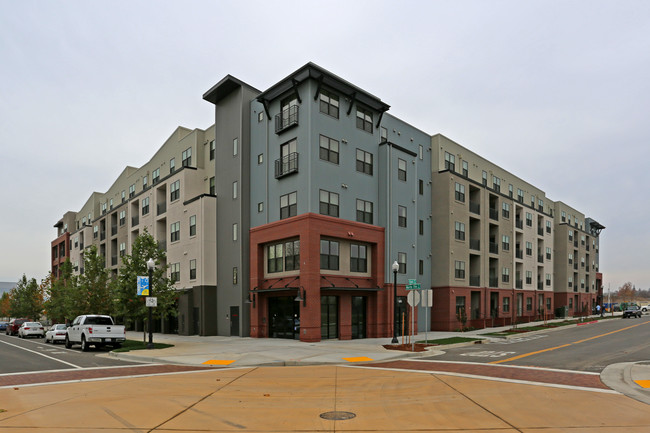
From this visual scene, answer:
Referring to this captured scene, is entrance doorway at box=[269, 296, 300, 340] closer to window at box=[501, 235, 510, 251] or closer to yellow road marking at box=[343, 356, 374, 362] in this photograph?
yellow road marking at box=[343, 356, 374, 362]

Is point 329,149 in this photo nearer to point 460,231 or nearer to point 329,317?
point 329,317

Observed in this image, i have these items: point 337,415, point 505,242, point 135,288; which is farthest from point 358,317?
point 505,242

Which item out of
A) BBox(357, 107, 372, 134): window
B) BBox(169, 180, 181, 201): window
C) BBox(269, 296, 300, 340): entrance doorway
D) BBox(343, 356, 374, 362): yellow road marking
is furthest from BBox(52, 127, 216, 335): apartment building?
BBox(343, 356, 374, 362): yellow road marking

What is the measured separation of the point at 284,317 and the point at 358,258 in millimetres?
6475

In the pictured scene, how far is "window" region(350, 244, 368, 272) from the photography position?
3359 centimetres

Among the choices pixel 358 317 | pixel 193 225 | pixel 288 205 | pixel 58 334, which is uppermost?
pixel 288 205

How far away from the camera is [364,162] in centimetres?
3553

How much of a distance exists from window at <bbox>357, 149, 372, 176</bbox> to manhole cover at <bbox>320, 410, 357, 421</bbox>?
85.1 feet

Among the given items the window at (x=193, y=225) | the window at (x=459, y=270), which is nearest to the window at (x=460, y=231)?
the window at (x=459, y=270)

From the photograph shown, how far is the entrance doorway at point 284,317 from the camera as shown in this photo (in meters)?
32.0

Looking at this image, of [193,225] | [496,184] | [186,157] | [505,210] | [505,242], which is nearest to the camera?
[193,225]

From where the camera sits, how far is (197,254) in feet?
132

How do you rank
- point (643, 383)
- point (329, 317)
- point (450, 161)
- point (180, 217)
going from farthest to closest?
1. point (450, 161)
2. point (180, 217)
3. point (329, 317)
4. point (643, 383)

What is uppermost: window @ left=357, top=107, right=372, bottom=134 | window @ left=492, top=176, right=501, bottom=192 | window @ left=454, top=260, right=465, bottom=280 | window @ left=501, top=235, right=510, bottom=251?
window @ left=357, top=107, right=372, bottom=134
